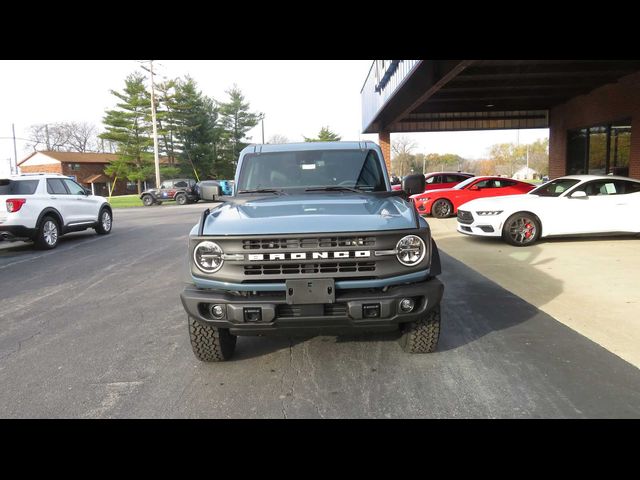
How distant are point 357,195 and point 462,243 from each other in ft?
22.4

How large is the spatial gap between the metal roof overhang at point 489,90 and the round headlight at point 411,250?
9.48 m

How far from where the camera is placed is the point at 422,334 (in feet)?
12.8

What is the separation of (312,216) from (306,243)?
1.08ft

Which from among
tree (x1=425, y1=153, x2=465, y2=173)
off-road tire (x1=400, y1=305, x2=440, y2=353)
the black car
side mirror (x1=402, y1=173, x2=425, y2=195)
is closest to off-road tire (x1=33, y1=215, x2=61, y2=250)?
side mirror (x1=402, y1=173, x2=425, y2=195)

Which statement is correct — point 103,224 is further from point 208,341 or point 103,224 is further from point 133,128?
point 133,128

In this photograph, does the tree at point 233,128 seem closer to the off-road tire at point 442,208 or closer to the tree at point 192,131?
the tree at point 192,131

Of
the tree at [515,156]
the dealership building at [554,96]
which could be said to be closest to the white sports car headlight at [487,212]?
the dealership building at [554,96]

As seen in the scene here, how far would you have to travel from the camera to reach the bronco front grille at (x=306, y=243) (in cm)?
329

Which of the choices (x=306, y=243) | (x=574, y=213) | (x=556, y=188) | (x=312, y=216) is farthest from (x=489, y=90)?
(x=306, y=243)

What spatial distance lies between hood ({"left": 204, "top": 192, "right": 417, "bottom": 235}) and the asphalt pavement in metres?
1.18

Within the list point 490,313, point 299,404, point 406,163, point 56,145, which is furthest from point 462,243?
point 56,145
